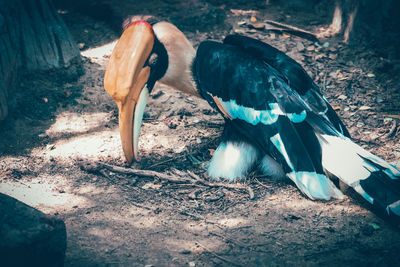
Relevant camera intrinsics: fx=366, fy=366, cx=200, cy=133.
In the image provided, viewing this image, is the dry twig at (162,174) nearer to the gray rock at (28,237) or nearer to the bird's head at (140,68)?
the bird's head at (140,68)

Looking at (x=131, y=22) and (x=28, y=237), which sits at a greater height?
(x=131, y=22)

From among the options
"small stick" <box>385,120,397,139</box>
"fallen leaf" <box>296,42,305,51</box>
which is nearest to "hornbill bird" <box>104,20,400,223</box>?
"small stick" <box>385,120,397,139</box>

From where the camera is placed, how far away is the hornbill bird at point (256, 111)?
280 centimetres

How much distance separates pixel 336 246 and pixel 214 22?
152 inches

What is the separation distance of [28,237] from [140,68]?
1544 millimetres

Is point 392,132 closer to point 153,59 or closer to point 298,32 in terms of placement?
point 298,32

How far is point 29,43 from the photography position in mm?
3869

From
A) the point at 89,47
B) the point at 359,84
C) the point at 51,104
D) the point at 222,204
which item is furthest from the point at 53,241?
the point at 359,84

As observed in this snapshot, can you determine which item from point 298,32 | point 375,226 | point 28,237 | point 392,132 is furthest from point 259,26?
point 28,237

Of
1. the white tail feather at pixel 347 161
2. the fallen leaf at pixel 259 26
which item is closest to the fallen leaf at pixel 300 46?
the fallen leaf at pixel 259 26

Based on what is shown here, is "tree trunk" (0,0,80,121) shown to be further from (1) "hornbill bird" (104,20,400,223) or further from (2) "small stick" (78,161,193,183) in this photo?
(1) "hornbill bird" (104,20,400,223)

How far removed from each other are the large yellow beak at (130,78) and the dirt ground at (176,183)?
41cm

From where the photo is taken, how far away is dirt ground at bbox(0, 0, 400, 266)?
236 centimetres

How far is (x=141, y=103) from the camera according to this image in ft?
10.1
